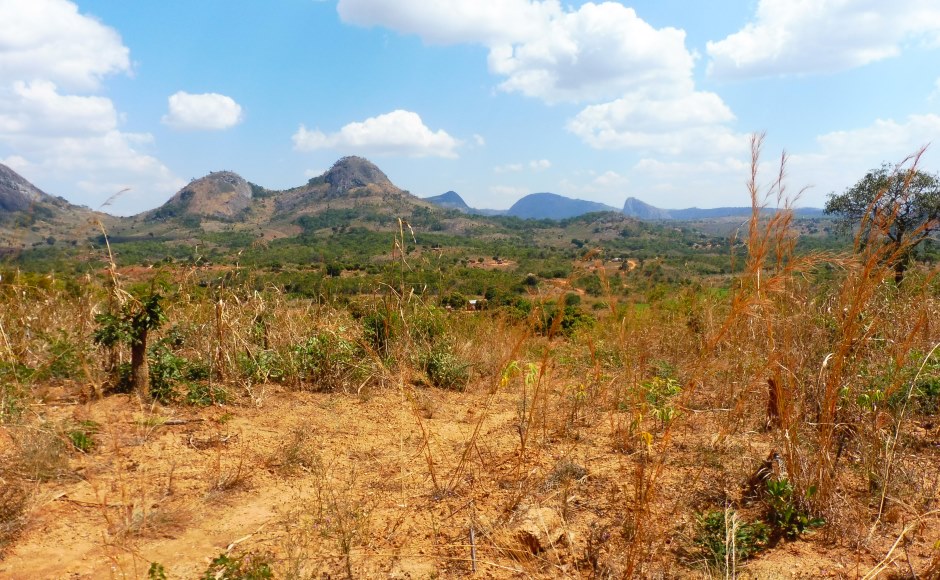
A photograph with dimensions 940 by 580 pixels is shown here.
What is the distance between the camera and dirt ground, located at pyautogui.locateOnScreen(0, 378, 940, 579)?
2.13 meters

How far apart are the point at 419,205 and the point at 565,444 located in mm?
99615

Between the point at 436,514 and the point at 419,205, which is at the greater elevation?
the point at 419,205

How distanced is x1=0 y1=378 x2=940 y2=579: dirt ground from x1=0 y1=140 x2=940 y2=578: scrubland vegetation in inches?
0.6

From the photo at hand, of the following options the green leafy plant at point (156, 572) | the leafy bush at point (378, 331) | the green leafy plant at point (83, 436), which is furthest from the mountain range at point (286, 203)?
the green leafy plant at point (156, 572)

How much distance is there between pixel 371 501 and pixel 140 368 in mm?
2158

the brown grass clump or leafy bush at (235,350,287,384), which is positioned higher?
leafy bush at (235,350,287,384)

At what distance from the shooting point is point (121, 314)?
12.3 ft

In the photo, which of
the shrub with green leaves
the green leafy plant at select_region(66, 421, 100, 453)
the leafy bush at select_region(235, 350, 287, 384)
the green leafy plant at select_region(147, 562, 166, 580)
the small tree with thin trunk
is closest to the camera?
the green leafy plant at select_region(147, 562, 166, 580)

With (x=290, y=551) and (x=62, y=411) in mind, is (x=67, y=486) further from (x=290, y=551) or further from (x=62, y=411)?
(x=290, y=551)

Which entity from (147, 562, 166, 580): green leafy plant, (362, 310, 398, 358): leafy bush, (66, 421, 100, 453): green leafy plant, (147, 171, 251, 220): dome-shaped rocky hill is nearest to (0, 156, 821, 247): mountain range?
(147, 171, 251, 220): dome-shaped rocky hill

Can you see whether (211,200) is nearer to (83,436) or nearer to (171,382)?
(171,382)

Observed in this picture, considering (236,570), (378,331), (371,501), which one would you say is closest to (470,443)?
(371,501)

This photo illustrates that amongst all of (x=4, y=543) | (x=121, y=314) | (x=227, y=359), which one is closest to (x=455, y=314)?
(x=227, y=359)

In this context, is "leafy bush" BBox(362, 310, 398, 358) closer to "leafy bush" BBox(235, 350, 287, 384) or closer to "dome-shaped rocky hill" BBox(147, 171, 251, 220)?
"leafy bush" BBox(235, 350, 287, 384)
